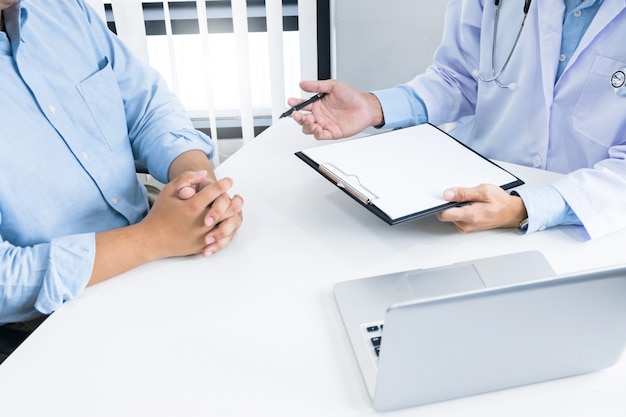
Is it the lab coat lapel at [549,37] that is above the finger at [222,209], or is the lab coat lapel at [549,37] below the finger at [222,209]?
above

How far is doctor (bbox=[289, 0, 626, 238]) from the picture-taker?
0.86m

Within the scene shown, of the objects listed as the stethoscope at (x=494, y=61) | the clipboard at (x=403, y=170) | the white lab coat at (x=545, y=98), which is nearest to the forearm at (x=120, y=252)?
the clipboard at (x=403, y=170)

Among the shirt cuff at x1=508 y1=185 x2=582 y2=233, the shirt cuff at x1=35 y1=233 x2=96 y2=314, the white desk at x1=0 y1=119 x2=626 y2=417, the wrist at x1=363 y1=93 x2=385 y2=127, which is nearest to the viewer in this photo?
the white desk at x1=0 y1=119 x2=626 y2=417

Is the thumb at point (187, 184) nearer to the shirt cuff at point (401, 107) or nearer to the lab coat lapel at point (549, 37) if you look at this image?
the shirt cuff at point (401, 107)

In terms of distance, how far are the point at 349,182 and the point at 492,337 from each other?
15.4 inches

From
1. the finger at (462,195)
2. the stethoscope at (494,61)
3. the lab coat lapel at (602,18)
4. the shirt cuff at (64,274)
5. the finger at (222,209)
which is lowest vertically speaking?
the shirt cuff at (64,274)

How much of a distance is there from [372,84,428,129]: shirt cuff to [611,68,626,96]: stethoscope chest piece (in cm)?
41

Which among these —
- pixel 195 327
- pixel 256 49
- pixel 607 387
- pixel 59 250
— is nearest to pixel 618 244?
pixel 607 387

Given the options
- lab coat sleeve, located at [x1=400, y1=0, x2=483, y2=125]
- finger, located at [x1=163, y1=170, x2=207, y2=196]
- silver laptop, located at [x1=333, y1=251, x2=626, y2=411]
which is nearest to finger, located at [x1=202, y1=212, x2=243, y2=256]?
finger, located at [x1=163, y1=170, x2=207, y2=196]

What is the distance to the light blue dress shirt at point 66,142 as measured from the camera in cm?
78

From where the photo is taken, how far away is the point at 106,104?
3.62 ft

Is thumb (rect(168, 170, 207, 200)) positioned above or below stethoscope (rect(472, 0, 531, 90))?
below

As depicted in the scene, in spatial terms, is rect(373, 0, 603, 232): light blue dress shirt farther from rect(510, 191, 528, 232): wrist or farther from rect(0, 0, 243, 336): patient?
rect(0, 0, 243, 336): patient

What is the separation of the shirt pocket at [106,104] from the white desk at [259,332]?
364 millimetres
